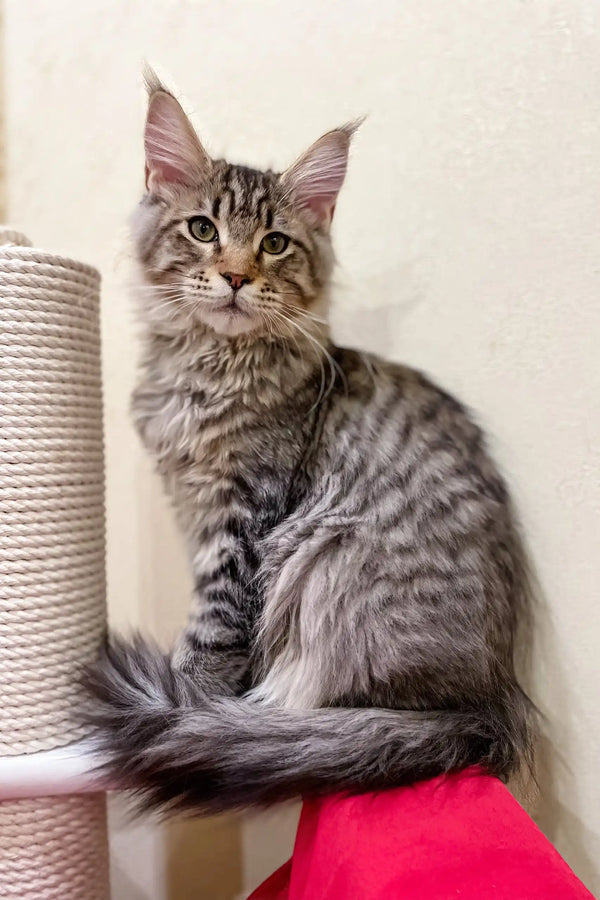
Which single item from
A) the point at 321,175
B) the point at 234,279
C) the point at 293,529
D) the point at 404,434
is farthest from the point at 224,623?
the point at 321,175

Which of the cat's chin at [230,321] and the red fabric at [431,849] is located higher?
the cat's chin at [230,321]

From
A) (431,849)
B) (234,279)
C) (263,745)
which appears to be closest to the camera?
(431,849)

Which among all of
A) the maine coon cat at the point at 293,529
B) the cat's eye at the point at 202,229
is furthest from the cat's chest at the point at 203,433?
the cat's eye at the point at 202,229

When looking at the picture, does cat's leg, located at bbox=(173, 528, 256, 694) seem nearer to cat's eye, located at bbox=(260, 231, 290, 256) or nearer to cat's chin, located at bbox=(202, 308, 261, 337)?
cat's chin, located at bbox=(202, 308, 261, 337)

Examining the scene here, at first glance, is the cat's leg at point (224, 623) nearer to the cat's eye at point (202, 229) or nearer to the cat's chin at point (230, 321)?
the cat's chin at point (230, 321)

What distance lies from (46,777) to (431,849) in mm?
532

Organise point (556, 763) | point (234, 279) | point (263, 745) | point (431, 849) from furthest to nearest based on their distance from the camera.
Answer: point (556, 763) → point (234, 279) → point (263, 745) → point (431, 849)

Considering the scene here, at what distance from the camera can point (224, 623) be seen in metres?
1.00

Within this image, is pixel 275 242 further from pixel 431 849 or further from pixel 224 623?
pixel 431 849

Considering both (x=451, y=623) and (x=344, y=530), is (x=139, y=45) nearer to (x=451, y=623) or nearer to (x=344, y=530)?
(x=344, y=530)

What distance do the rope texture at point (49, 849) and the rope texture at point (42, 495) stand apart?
3.6 inches

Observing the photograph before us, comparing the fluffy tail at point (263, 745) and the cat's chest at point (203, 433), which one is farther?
the cat's chest at point (203, 433)

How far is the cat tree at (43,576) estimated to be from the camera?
0.95 m

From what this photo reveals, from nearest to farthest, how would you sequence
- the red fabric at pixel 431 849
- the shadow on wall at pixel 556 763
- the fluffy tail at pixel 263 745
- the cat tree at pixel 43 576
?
1. the red fabric at pixel 431 849
2. the fluffy tail at pixel 263 745
3. the cat tree at pixel 43 576
4. the shadow on wall at pixel 556 763
